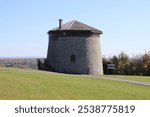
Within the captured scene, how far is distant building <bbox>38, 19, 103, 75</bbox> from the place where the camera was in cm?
4609

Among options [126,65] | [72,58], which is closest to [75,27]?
[72,58]

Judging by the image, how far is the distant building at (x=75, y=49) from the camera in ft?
151

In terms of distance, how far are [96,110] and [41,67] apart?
1381 inches

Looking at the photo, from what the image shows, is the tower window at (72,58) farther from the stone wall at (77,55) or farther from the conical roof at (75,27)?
the conical roof at (75,27)

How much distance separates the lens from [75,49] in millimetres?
46188

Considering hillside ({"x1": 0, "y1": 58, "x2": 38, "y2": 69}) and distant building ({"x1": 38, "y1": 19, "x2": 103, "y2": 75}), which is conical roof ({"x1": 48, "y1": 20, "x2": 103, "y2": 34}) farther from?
hillside ({"x1": 0, "y1": 58, "x2": 38, "y2": 69})

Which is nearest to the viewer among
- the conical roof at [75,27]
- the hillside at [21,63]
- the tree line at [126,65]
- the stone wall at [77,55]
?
the hillside at [21,63]

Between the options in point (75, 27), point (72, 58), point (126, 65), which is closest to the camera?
point (72, 58)

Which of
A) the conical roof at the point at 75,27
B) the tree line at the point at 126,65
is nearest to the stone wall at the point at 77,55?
the conical roof at the point at 75,27

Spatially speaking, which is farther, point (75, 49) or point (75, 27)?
point (75, 27)

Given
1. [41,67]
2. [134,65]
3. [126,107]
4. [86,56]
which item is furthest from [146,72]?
[126,107]

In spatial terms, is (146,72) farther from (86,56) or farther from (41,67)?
(41,67)

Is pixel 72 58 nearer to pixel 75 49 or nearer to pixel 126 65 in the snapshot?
pixel 75 49

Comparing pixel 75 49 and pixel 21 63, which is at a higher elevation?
pixel 75 49
